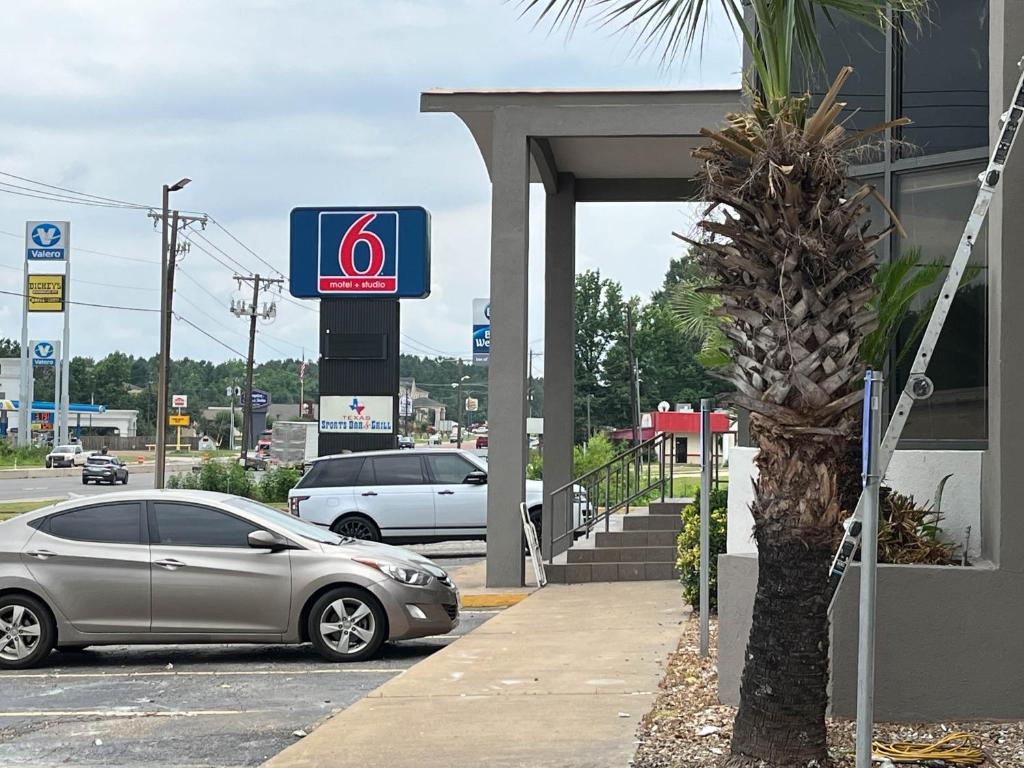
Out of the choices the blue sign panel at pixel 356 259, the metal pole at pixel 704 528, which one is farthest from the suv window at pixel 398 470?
the metal pole at pixel 704 528

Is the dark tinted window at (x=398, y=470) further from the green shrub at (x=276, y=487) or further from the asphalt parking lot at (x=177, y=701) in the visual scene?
the green shrub at (x=276, y=487)

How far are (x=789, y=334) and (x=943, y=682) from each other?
8.44 feet

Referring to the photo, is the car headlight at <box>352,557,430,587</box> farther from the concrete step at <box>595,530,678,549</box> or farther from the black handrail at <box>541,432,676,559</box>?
the black handrail at <box>541,432,676,559</box>

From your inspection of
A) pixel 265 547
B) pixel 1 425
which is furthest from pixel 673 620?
pixel 1 425

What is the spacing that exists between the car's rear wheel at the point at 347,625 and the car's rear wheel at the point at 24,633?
2.31 metres

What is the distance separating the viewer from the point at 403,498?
70.8 feet

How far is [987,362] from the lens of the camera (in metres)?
7.94

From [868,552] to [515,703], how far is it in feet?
12.1

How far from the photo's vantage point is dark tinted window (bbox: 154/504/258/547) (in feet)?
36.9

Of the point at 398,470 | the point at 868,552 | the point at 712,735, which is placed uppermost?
the point at 398,470

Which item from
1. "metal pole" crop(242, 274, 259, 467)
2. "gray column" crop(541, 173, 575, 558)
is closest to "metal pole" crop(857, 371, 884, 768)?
"gray column" crop(541, 173, 575, 558)

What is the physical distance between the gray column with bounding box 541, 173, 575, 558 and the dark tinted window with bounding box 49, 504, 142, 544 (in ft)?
28.8

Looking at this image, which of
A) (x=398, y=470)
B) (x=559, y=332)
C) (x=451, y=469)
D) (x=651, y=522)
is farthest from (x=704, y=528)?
(x=398, y=470)

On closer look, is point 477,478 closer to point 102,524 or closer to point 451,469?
point 451,469
